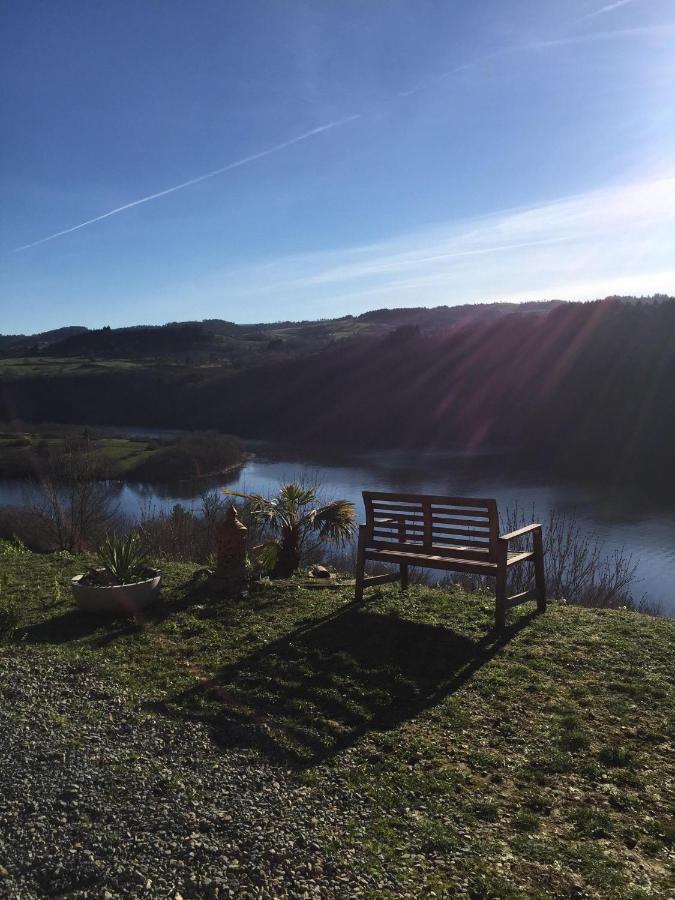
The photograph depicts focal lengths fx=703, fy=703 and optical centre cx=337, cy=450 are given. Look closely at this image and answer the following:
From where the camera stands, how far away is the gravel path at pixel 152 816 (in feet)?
8.44

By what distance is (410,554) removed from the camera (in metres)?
6.12

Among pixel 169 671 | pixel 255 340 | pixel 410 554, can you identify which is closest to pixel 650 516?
pixel 410 554

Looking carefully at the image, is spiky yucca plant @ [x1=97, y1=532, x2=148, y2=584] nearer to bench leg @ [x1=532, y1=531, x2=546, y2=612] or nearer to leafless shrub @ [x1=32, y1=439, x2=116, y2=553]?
bench leg @ [x1=532, y1=531, x2=546, y2=612]

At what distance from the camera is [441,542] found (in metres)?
6.54

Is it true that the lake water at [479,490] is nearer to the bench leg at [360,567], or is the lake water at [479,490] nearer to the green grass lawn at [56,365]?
the bench leg at [360,567]

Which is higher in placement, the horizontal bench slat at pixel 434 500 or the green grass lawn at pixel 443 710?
the horizontal bench slat at pixel 434 500

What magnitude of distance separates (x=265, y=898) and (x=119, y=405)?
8256 cm

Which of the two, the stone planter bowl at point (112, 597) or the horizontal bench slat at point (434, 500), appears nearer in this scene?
the horizontal bench slat at point (434, 500)

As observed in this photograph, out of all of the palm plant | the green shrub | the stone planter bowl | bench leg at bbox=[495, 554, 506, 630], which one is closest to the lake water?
the palm plant

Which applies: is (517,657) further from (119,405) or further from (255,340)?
(255,340)

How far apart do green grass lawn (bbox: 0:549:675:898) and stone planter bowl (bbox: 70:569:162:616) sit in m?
0.18

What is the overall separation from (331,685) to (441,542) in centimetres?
233

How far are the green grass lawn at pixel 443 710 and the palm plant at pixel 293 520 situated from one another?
0.78m

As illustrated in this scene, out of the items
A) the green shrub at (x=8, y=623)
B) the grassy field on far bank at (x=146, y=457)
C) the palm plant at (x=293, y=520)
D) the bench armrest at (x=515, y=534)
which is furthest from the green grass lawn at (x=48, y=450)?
the bench armrest at (x=515, y=534)
